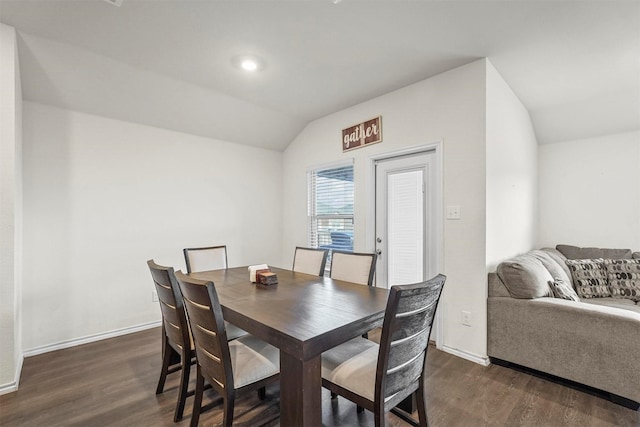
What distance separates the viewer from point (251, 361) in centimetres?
161

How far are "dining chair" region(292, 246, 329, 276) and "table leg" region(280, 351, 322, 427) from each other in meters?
1.48

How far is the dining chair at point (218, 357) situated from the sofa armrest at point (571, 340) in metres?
1.96

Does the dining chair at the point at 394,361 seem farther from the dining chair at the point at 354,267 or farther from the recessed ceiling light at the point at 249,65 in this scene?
the recessed ceiling light at the point at 249,65

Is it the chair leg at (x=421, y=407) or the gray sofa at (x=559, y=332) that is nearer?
the chair leg at (x=421, y=407)

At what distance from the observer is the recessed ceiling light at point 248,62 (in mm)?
2549

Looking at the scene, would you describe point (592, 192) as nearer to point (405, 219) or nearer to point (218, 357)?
point (405, 219)

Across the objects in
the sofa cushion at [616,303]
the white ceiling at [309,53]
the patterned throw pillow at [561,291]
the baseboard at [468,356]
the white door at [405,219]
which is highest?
the white ceiling at [309,53]

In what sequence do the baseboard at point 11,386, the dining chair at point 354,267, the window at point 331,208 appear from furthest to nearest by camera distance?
the window at point 331,208 < the dining chair at point 354,267 < the baseboard at point 11,386

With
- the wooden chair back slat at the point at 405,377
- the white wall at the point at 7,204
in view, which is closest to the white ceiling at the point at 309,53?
the white wall at the point at 7,204

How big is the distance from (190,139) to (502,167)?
12.0 ft

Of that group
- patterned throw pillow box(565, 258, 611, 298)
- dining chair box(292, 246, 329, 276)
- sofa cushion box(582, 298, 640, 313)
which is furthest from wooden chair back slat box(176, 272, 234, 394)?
patterned throw pillow box(565, 258, 611, 298)

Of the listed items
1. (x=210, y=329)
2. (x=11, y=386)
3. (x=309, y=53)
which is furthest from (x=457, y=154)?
(x=11, y=386)

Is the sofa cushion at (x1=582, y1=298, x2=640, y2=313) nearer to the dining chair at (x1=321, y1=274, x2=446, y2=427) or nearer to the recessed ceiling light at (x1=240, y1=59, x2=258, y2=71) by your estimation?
the dining chair at (x1=321, y1=274, x2=446, y2=427)

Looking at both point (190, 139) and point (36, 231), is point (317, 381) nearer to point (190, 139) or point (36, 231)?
point (36, 231)
